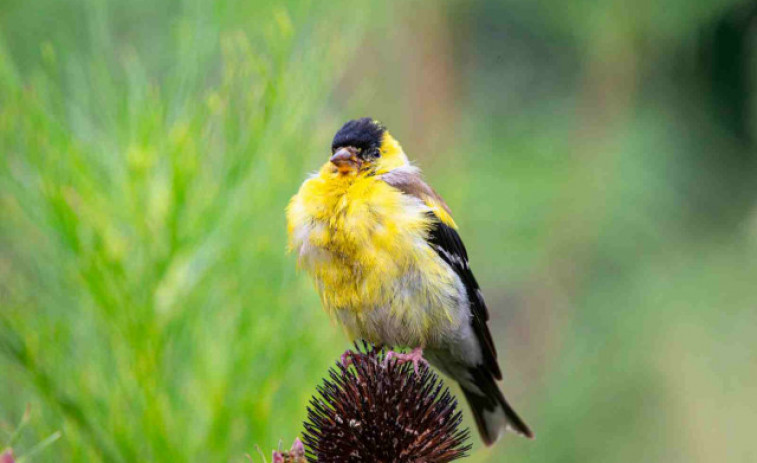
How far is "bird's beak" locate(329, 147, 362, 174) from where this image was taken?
9.60 feet

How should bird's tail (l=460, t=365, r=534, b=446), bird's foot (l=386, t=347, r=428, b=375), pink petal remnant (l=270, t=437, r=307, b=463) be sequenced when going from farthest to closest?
bird's tail (l=460, t=365, r=534, b=446)
bird's foot (l=386, t=347, r=428, b=375)
pink petal remnant (l=270, t=437, r=307, b=463)

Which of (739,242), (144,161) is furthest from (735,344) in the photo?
(144,161)

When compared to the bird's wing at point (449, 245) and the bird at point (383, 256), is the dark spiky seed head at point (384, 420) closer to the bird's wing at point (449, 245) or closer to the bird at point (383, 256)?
the bird at point (383, 256)

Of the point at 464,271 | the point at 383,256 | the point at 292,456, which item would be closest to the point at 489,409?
the point at 464,271

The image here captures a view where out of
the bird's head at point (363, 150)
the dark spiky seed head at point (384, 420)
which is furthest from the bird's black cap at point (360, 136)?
the dark spiky seed head at point (384, 420)

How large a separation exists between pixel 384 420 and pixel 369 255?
0.72 m

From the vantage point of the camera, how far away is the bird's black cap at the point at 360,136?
305 cm

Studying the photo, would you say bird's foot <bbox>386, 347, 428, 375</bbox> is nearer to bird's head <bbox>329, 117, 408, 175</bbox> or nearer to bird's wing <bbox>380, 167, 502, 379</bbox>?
bird's wing <bbox>380, 167, 502, 379</bbox>

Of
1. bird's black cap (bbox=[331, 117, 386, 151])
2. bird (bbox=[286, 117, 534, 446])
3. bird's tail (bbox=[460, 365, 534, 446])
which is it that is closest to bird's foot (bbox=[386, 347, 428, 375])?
bird (bbox=[286, 117, 534, 446])

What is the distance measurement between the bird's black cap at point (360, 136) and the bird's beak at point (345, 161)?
7 cm

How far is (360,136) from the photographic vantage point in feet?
10.0

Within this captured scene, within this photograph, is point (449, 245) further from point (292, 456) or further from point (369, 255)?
point (292, 456)

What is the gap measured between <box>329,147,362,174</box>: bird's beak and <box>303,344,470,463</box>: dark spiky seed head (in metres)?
0.86

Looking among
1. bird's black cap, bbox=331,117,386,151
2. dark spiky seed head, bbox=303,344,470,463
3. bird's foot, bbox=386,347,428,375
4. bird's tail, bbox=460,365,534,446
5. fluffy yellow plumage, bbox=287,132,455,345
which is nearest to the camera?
dark spiky seed head, bbox=303,344,470,463
